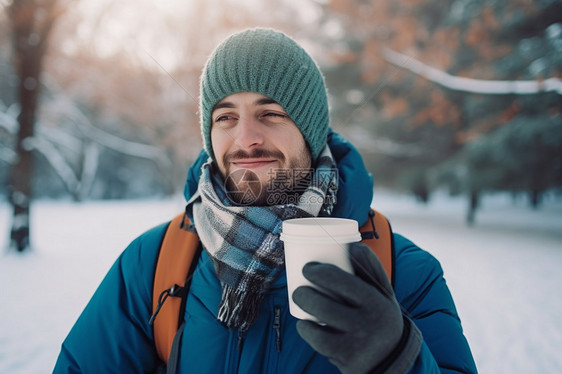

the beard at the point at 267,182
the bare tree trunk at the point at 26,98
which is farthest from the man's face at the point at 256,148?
the bare tree trunk at the point at 26,98

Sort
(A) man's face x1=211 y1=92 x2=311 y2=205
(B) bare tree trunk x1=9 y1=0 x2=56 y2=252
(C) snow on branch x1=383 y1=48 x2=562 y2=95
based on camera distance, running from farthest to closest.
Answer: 1. (B) bare tree trunk x1=9 y1=0 x2=56 y2=252
2. (C) snow on branch x1=383 y1=48 x2=562 y2=95
3. (A) man's face x1=211 y1=92 x2=311 y2=205

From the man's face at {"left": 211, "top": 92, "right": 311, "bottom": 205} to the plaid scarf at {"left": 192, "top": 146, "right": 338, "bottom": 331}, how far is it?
0.32 ft

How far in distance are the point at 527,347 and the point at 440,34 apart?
19.7 ft

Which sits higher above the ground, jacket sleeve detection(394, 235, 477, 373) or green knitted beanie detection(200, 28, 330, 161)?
green knitted beanie detection(200, 28, 330, 161)

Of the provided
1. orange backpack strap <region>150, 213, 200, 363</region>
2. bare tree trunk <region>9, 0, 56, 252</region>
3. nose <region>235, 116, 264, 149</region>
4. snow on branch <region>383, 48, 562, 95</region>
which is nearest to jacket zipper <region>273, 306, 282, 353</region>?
orange backpack strap <region>150, 213, 200, 363</region>

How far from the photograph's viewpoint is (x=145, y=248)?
1.44 metres

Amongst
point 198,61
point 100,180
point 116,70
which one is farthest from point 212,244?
point 100,180

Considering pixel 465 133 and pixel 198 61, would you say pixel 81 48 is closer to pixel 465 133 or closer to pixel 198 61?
pixel 198 61

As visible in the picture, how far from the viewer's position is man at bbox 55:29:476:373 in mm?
937

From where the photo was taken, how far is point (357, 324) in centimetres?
92

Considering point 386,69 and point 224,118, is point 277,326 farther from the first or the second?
point 386,69

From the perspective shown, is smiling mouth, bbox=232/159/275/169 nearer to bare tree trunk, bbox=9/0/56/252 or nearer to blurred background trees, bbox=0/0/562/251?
blurred background trees, bbox=0/0/562/251

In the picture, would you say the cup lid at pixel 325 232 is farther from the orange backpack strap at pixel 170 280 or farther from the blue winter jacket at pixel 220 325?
the orange backpack strap at pixel 170 280

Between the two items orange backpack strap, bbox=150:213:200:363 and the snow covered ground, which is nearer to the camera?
orange backpack strap, bbox=150:213:200:363
